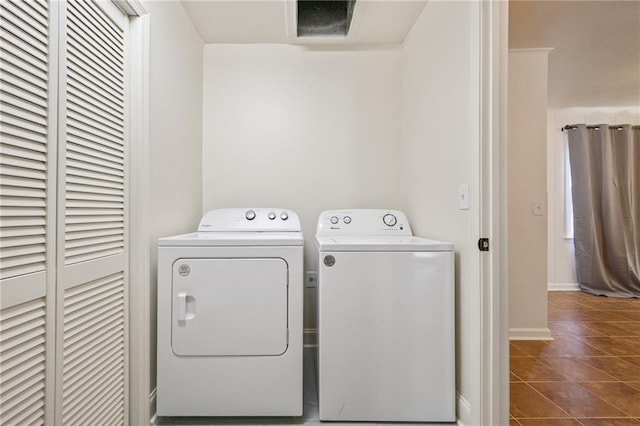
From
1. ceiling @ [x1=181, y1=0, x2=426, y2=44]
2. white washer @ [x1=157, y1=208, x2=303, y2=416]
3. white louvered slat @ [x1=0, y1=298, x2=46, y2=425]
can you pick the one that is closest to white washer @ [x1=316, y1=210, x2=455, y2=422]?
white washer @ [x1=157, y1=208, x2=303, y2=416]

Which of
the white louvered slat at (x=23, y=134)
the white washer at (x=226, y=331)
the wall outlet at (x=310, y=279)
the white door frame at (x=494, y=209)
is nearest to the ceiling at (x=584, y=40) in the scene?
the white door frame at (x=494, y=209)

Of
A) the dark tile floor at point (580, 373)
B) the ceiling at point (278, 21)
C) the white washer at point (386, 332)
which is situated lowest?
the dark tile floor at point (580, 373)

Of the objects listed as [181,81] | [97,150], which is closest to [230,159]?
[181,81]

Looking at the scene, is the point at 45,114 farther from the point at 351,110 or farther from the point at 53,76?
the point at 351,110

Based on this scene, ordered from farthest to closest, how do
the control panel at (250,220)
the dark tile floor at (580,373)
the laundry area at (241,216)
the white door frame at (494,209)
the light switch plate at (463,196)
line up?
the control panel at (250,220) < the dark tile floor at (580,373) < the light switch plate at (463,196) < the white door frame at (494,209) < the laundry area at (241,216)

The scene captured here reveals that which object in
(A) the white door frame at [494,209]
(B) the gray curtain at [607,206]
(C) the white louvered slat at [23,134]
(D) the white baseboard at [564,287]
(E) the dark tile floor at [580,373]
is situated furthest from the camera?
(D) the white baseboard at [564,287]

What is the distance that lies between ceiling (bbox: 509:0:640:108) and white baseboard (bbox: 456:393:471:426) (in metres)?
2.35

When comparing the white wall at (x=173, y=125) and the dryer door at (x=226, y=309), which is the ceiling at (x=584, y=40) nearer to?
the white wall at (x=173, y=125)

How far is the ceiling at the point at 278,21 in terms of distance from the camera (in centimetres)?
199

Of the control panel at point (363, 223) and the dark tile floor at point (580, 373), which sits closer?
the dark tile floor at point (580, 373)

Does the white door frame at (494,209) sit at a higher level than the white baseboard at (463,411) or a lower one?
higher

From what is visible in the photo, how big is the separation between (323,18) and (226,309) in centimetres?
196

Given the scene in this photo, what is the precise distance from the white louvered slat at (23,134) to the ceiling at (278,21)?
1.25m

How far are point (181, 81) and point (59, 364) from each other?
1.59 metres
